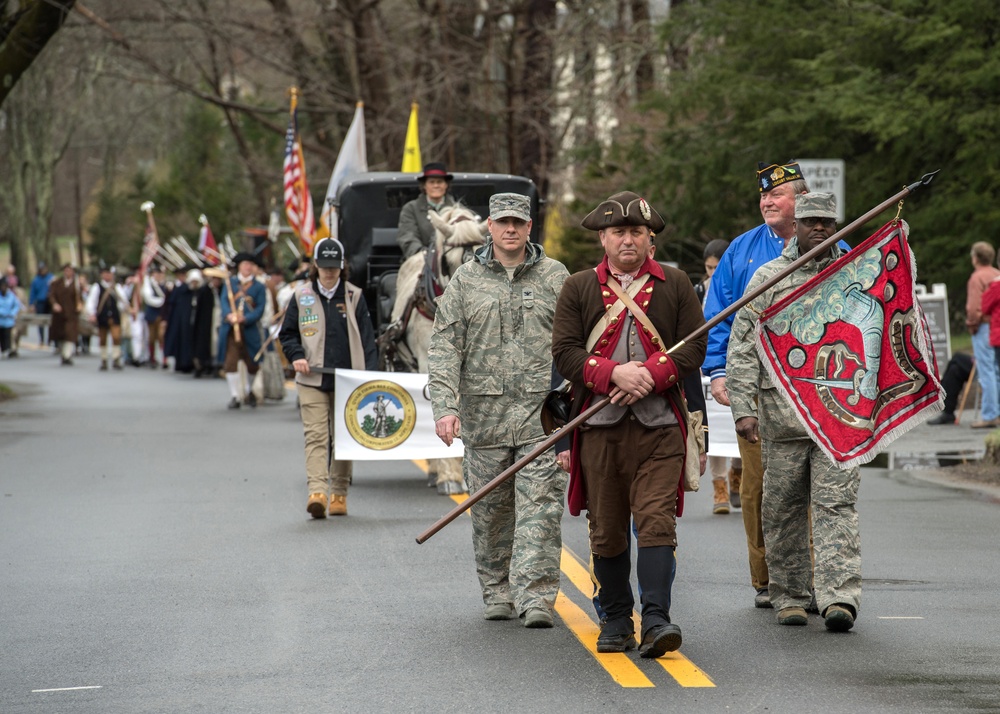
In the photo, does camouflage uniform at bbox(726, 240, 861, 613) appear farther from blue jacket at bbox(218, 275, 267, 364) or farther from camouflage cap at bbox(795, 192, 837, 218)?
blue jacket at bbox(218, 275, 267, 364)

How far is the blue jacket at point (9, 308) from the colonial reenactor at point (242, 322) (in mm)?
16155

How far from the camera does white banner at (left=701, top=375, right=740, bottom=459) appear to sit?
37.0 feet

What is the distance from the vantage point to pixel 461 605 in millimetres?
7906

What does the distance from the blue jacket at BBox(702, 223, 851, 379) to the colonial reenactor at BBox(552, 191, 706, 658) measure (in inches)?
53.6

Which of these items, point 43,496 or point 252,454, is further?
point 252,454

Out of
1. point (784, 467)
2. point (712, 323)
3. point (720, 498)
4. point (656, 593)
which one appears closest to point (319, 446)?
point (720, 498)

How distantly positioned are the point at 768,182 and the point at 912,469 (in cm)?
687

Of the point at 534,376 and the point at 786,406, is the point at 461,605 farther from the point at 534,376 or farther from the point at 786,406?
the point at 786,406

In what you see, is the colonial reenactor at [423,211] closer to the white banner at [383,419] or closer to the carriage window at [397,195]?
the white banner at [383,419]

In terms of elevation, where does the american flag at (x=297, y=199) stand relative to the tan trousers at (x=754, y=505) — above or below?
above

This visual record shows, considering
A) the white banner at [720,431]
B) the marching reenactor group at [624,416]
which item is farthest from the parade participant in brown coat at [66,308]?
the marching reenactor group at [624,416]

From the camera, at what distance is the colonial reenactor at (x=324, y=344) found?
36.8ft

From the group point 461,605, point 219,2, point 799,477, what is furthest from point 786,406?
point 219,2

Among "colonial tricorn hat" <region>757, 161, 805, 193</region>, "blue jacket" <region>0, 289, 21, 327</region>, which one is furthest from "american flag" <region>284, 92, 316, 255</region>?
"colonial tricorn hat" <region>757, 161, 805, 193</region>
